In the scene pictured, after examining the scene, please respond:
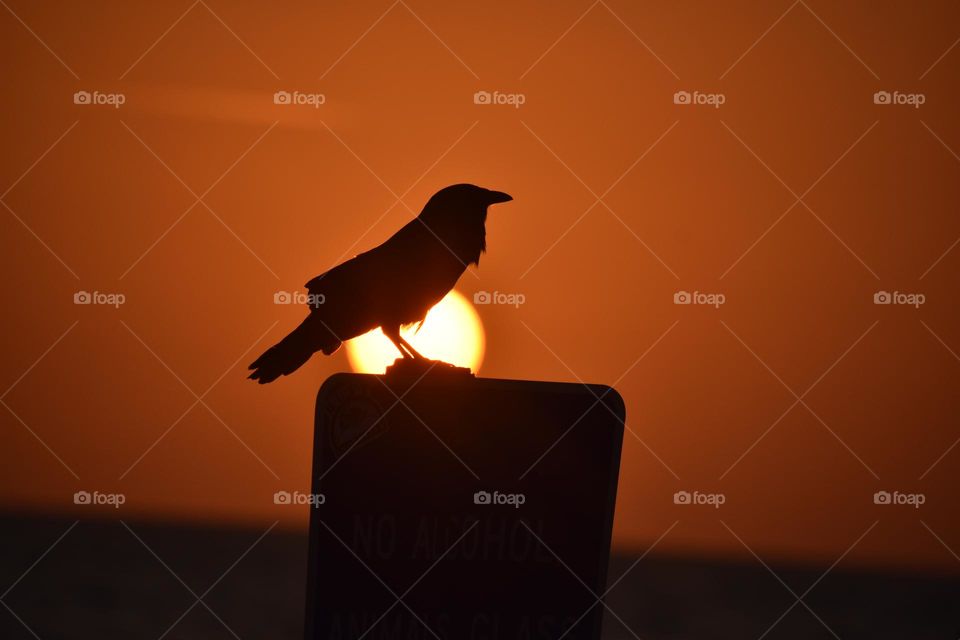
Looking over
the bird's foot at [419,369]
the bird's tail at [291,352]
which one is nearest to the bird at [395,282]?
the bird's tail at [291,352]

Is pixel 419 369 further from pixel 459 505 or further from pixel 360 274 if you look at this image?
pixel 360 274

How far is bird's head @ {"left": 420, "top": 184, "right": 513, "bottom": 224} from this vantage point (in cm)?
247

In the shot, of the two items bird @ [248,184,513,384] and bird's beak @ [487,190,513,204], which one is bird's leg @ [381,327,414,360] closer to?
bird @ [248,184,513,384]

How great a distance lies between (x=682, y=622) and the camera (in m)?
6.86

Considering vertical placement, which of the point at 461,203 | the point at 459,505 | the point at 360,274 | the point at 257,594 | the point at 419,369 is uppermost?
the point at 461,203

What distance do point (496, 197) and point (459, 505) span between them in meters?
Answer: 1.34

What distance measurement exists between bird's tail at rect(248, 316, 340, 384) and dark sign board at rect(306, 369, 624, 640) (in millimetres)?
894

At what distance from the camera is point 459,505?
4.57 ft

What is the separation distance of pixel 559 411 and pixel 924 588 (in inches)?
421

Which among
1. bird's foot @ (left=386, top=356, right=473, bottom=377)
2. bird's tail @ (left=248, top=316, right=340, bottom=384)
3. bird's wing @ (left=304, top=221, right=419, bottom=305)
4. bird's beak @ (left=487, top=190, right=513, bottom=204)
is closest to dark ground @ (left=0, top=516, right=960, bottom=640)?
bird's tail @ (left=248, top=316, right=340, bottom=384)

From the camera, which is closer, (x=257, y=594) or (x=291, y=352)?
(x=291, y=352)

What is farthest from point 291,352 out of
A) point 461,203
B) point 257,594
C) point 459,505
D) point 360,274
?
point 257,594

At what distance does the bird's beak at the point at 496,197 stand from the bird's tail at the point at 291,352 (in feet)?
2.16

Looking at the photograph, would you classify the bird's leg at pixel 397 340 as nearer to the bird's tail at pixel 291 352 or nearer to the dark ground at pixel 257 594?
the bird's tail at pixel 291 352
